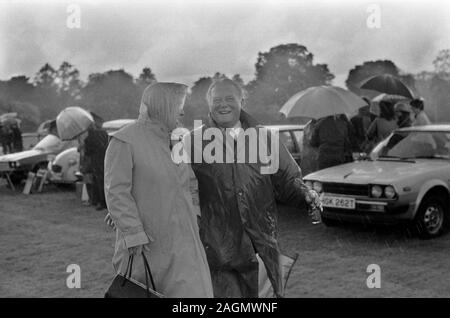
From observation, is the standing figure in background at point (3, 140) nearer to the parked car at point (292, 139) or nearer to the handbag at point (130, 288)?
the parked car at point (292, 139)

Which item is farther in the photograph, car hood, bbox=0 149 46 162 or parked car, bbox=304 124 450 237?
car hood, bbox=0 149 46 162

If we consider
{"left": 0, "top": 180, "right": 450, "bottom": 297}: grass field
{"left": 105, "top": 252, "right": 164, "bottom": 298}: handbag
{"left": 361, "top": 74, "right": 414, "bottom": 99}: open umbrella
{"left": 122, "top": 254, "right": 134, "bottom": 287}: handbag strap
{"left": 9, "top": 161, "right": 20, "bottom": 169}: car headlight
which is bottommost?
{"left": 0, "top": 180, "right": 450, "bottom": 297}: grass field

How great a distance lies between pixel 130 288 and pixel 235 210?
71cm

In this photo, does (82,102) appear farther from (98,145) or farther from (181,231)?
(181,231)

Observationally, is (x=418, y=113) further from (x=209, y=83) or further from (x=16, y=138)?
(x=16, y=138)

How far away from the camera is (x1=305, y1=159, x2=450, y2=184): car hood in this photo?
6.35m

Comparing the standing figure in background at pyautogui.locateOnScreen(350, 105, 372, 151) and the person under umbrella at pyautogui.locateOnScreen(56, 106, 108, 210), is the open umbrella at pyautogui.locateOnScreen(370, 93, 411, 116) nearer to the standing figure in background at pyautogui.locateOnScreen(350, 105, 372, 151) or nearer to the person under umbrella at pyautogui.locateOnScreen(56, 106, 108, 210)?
the standing figure in background at pyautogui.locateOnScreen(350, 105, 372, 151)

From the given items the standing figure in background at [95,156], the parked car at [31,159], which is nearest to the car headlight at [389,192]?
the standing figure in background at [95,156]

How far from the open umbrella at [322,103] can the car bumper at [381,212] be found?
70.2 inches

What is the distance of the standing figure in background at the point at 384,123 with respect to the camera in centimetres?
895

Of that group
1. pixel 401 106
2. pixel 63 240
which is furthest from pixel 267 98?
pixel 63 240

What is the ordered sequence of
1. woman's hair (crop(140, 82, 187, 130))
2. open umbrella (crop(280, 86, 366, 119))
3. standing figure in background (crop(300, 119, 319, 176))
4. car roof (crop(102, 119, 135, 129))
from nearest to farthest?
woman's hair (crop(140, 82, 187, 130)) → open umbrella (crop(280, 86, 366, 119)) → standing figure in background (crop(300, 119, 319, 176)) → car roof (crop(102, 119, 135, 129))

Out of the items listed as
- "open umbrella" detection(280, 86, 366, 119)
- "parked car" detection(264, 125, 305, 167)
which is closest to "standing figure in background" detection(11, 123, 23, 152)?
"parked car" detection(264, 125, 305, 167)

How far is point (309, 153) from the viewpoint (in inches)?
318
